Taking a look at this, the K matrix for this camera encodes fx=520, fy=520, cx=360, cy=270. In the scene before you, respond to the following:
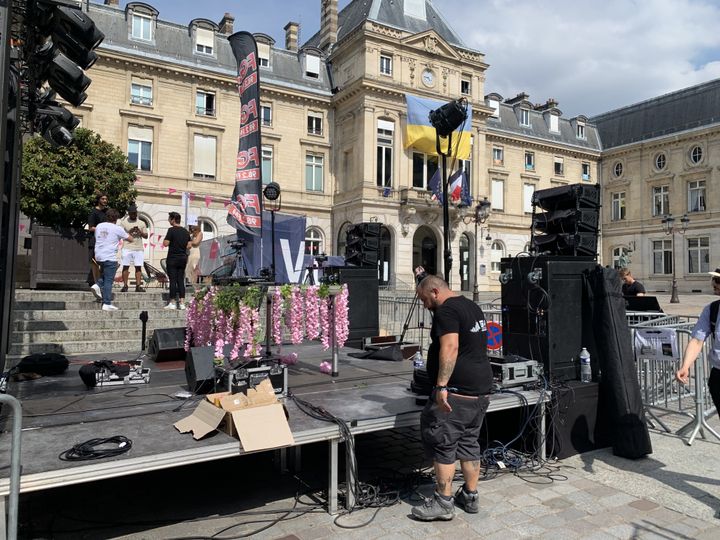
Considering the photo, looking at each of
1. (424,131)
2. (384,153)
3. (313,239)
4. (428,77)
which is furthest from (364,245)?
(428,77)

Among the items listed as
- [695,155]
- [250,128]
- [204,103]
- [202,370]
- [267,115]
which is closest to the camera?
[202,370]

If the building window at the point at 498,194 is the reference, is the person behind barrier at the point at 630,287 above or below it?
below

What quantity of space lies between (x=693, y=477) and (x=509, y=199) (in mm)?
34945

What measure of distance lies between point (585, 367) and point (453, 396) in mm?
2461

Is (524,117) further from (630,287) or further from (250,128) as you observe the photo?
(250,128)

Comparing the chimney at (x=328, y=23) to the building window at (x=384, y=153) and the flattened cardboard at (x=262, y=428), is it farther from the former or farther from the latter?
the flattened cardboard at (x=262, y=428)

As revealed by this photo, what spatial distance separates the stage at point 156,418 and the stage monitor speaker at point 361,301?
2.86 m

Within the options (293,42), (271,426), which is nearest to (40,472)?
(271,426)

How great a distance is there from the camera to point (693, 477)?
4.76 m

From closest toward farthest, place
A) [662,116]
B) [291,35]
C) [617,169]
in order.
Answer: [291,35] < [662,116] < [617,169]

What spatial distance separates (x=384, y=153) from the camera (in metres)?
30.2

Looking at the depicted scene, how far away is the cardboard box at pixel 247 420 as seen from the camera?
3.70 meters

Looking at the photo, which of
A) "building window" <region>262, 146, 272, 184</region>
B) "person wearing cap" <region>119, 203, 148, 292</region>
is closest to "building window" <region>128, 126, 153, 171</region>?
"person wearing cap" <region>119, 203, 148, 292</region>

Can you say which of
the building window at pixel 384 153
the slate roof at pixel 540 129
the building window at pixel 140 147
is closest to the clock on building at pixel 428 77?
the building window at pixel 384 153
